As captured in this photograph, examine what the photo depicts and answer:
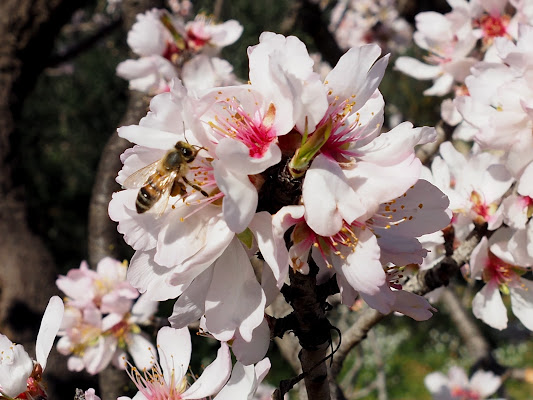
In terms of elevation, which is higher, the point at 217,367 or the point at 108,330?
the point at 217,367

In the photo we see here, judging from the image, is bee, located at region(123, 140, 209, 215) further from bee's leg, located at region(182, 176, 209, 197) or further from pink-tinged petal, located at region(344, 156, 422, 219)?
pink-tinged petal, located at region(344, 156, 422, 219)

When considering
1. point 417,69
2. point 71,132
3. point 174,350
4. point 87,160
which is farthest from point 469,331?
point 71,132

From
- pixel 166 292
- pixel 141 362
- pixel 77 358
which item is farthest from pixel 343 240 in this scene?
pixel 77 358

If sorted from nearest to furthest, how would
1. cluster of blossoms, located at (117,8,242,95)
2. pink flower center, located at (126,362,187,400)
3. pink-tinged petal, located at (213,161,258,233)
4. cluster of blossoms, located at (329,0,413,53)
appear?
pink-tinged petal, located at (213,161,258,233)
pink flower center, located at (126,362,187,400)
cluster of blossoms, located at (117,8,242,95)
cluster of blossoms, located at (329,0,413,53)

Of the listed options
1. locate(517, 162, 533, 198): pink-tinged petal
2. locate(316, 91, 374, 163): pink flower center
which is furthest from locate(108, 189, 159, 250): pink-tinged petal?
locate(517, 162, 533, 198): pink-tinged petal

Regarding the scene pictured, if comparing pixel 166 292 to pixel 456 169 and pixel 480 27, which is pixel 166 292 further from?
pixel 480 27

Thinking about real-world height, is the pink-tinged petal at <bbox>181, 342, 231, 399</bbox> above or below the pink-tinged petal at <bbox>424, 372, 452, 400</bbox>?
above
